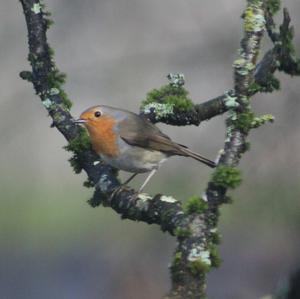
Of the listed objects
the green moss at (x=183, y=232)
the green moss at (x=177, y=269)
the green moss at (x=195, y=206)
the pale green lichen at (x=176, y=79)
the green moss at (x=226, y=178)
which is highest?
the pale green lichen at (x=176, y=79)

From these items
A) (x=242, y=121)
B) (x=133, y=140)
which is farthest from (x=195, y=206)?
(x=133, y=140)

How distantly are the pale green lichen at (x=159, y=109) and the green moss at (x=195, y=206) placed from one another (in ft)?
3.41

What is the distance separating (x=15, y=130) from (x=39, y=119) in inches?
51.9

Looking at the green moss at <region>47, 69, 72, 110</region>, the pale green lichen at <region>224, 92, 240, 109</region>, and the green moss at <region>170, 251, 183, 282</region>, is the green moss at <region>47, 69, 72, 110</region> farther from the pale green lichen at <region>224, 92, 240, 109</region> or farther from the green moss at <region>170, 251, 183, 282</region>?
the green moss at <region>170, 251, 183, 282</region>

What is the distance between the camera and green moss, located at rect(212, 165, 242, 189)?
12.8 ft

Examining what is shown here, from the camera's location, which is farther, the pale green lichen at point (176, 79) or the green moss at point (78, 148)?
the pale green lichen at point (176, 79)

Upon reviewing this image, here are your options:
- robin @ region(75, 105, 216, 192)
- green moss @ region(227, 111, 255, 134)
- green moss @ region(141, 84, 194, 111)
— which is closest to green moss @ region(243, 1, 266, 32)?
green moss @ region(227, 111, 255, 134)

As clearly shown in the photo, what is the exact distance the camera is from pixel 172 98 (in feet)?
16.0

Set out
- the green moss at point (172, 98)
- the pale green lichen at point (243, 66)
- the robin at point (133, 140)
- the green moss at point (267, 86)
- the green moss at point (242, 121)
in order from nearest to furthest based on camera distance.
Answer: the green moss at point (242, 121) < the pale green lichen at point (243, 66) < the green moss at point (267, 86) < the green moss at point (172, 98) < the robin at point (133, 140)

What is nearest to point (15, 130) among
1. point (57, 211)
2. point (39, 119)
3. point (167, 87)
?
point (39, 119)

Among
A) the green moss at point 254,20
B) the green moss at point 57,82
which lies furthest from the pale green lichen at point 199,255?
the green moss at point 57,82

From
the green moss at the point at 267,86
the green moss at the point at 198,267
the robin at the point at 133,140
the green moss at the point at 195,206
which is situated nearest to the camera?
the green moss at the point at 198,267

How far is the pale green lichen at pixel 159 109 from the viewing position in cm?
490

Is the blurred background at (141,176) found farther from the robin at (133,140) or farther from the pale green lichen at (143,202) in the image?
the pale green lichen at (143,202)
